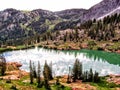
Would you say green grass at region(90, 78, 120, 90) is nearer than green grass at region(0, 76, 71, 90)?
No

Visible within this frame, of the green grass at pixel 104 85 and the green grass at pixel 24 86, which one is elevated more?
the green grass at pixel 24 86

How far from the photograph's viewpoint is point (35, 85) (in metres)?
108

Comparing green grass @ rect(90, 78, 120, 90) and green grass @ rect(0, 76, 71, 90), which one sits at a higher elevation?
green grass @ rect(0, 76, 71, 90)

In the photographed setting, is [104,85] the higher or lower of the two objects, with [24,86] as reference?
lower

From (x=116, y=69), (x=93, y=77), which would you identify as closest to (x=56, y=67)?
(x=116, y=69)

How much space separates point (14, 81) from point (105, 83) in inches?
1653

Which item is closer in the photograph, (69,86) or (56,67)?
(69,86)

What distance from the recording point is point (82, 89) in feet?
347

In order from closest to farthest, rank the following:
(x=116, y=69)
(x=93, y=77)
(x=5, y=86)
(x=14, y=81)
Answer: (x=5, y=86), (x=14, y=81), (x=93, y=77), (x=116, y=69)

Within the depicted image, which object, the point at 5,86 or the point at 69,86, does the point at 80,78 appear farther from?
the point at 5,86

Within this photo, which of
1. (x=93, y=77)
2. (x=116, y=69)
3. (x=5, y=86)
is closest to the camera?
(x=5, y=86)

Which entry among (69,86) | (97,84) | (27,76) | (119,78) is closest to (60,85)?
(69,86)

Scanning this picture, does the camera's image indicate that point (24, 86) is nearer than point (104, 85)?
Yes

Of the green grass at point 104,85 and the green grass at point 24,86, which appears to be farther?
the green grass at point 104,85
